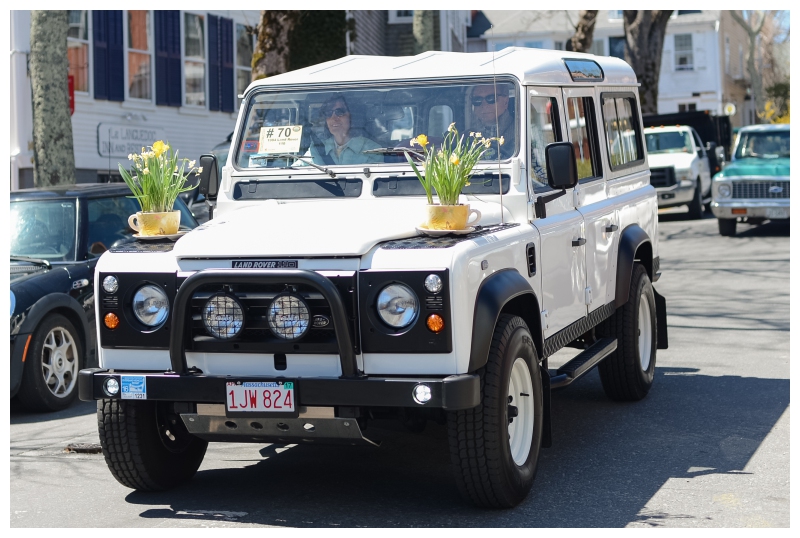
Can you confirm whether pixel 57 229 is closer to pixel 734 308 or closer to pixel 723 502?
pixel 723 502

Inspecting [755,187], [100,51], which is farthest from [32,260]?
[755,187]

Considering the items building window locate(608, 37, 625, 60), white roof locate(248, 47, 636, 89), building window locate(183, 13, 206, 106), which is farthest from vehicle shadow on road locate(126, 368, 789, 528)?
building window locate(608, 37, 625, 60)

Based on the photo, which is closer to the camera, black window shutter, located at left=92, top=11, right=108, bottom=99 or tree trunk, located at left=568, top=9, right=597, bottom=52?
black window shutter, located at left=92, top=11, right=108, bottom=99

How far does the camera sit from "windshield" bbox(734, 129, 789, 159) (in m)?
20.5

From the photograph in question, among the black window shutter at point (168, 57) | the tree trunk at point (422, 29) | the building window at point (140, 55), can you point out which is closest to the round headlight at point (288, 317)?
the tree trunk at point (422, 29)

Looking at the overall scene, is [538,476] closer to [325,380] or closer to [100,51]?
[325,380]

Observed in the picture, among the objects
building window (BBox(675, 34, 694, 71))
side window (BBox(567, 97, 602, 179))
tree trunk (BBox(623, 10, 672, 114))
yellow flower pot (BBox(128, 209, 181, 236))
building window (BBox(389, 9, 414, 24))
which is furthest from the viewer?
building window (BBox(675, 34, 694, 71))

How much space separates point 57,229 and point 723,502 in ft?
18.4

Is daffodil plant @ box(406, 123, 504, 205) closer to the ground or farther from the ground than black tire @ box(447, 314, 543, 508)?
farther from the ground

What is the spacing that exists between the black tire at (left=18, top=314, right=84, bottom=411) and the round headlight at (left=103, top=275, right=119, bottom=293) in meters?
2.95

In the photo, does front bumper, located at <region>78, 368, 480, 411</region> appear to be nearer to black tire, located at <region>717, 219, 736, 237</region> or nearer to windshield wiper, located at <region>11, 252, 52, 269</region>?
windshield wiper, located at <region>11, 252, 52, 269</region>

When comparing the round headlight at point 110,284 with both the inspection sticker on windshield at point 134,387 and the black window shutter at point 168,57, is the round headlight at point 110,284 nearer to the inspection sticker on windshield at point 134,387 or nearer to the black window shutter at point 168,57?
the inspection sticker on windshield at point 134,387

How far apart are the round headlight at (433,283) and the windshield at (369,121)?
5.16 feet
